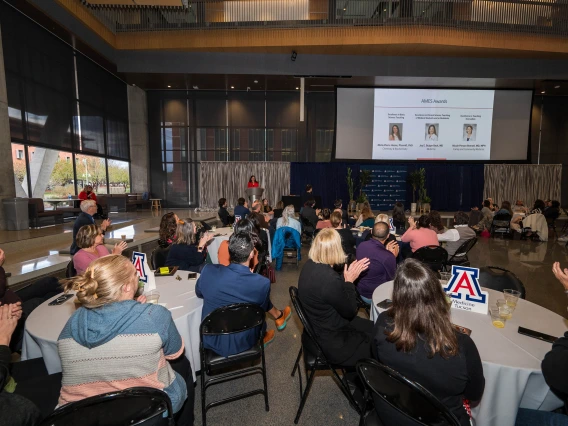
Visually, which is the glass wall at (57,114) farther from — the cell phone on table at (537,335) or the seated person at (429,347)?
the cell phone on table at (537,335)

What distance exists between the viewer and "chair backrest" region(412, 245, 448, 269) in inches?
168

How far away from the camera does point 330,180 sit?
Answer: 46.0ft

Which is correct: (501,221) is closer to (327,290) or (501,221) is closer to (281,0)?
(327,290)

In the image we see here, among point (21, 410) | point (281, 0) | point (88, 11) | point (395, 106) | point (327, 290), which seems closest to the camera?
point (21, 410)

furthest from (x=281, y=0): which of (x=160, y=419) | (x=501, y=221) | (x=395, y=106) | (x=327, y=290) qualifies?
(x=160, y=419)

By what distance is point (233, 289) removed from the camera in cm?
225

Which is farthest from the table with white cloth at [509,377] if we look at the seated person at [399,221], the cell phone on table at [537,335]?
the seated person at [399,221]

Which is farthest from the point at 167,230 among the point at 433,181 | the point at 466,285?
the point at 433,181

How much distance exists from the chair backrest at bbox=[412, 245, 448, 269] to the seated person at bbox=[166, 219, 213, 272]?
293 centimetres

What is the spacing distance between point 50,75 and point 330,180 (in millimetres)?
10823

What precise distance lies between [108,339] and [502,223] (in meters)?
11.0

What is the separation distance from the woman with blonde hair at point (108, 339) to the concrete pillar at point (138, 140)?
1461cm

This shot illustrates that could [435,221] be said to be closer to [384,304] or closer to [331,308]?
[384,304]

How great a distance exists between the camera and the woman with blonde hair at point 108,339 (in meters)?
1.30
